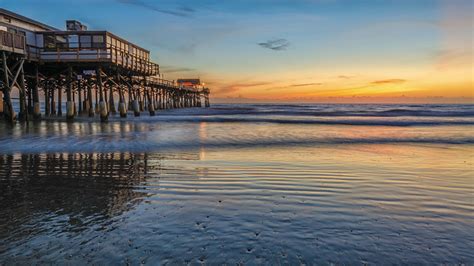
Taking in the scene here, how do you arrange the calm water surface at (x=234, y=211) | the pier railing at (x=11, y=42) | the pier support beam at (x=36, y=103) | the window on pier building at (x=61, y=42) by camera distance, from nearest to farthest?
the calm water surface at (x=234, y=211) < the pier railing at (x=11, y=42) < the pier support beam at (x=36, y=103) < the window on pier building at (x=61, y=42)

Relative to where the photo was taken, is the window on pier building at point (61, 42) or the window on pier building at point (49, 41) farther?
the window on pier building at point (61, 42)

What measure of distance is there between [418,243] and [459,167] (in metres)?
7.56

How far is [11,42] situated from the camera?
2481 cm

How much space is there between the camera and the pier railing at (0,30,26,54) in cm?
2391

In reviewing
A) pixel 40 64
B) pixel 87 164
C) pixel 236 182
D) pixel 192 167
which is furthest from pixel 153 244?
pixel 40 64

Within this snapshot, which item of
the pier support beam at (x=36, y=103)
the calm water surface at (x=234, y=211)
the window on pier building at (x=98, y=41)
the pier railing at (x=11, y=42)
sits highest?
the window on pier building at (x=98, y=41)

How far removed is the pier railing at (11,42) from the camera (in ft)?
78.4

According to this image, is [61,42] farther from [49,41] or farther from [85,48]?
[85,48]

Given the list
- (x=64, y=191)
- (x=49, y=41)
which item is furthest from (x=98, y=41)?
(x=64, y=191)

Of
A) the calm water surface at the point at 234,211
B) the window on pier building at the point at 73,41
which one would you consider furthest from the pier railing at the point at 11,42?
the calm water surface at the point at 234,211

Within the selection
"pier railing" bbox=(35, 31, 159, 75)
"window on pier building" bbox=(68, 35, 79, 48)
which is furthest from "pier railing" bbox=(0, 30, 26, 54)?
"window on pier building" bbox=(68, 35, 79, 48)

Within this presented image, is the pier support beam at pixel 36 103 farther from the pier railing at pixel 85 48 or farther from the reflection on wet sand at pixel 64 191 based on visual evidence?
the reflection on wet sand at pixel 64 191

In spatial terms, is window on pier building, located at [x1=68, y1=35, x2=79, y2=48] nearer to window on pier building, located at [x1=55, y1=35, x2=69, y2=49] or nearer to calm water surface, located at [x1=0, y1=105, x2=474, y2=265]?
window on pier building, located at [x1=55, y1=35, x2=69, y2=49]

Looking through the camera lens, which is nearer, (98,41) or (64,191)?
(64,191)
